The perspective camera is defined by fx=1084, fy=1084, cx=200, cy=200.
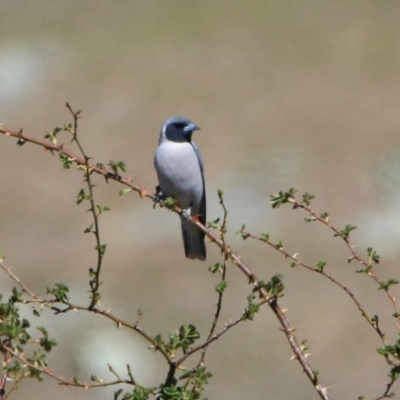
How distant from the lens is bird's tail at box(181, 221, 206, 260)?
295 inches

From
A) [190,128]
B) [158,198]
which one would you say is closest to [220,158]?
[190,128]

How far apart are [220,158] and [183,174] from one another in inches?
593

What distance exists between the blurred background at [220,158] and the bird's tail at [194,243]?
6.20 metres

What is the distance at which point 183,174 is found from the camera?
7.43 m

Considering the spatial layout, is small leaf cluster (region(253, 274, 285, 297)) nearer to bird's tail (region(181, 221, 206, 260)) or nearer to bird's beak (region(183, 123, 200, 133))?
bird's tail (region(181, 221, 206, 260))

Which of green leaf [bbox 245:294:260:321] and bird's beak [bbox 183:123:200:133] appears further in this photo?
bird's beak [bbox 183:123:200:133]

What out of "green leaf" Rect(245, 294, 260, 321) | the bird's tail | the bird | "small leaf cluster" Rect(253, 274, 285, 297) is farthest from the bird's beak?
"green leaf" Rect(245, 294, 260, 321)

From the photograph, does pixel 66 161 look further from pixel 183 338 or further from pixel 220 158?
pixel 220 158

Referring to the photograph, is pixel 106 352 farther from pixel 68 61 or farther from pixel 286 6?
pixel 286 6

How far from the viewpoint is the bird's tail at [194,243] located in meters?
7.50

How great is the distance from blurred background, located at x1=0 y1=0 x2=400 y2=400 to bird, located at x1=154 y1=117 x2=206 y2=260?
6255mm

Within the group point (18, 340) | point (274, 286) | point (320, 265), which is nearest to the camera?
point (18, 340)

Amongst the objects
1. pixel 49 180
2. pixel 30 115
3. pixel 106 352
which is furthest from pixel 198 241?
pixel 30 115

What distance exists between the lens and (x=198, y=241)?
759cm
